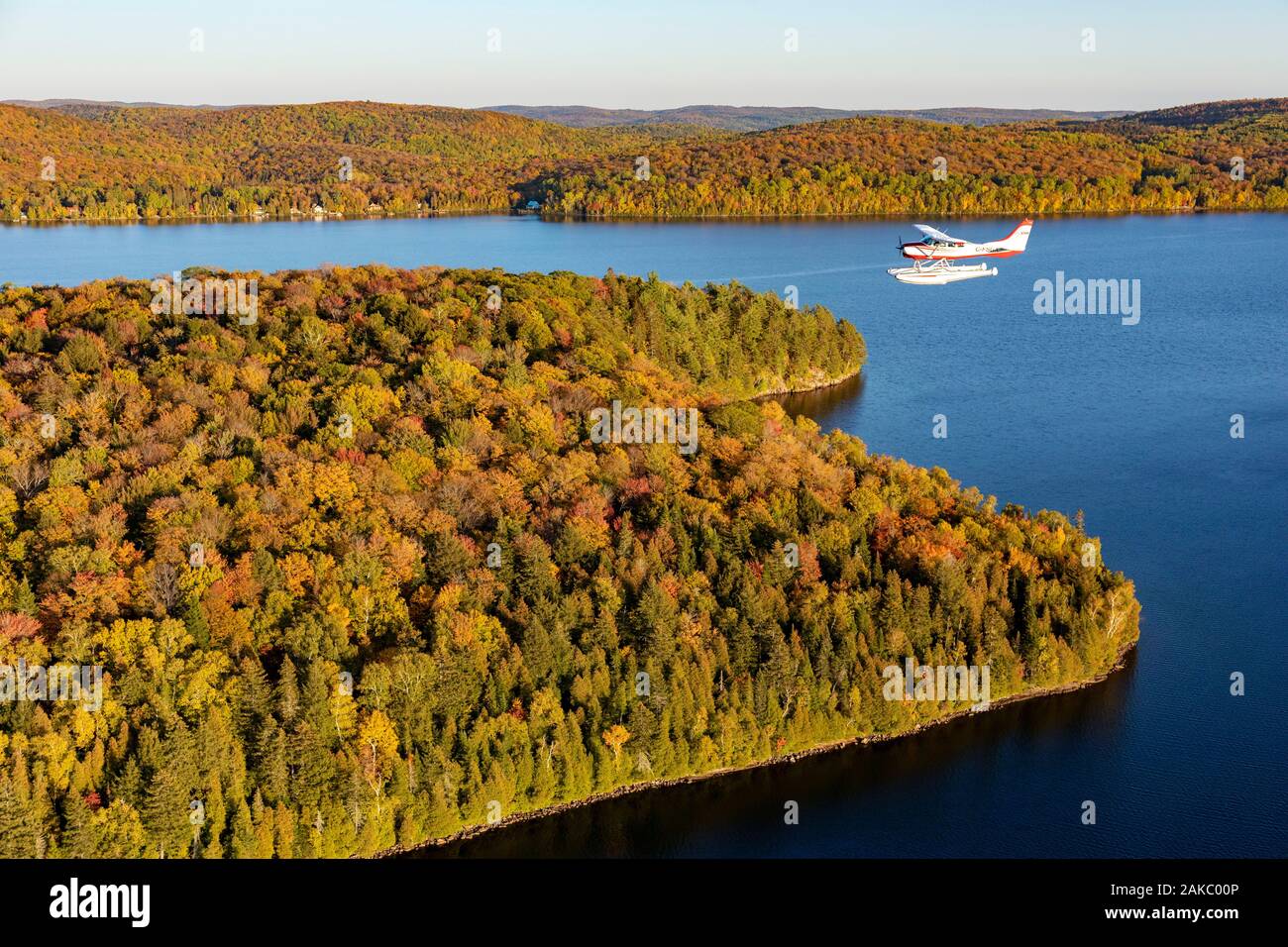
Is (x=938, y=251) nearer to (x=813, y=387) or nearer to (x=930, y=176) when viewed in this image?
(x=813, y=387)

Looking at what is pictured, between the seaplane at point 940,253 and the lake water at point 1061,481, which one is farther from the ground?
the seaplane at point 940,253

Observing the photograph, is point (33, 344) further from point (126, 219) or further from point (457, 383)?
point (126, 219)

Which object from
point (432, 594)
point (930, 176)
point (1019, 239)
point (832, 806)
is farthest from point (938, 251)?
point (930, 176)

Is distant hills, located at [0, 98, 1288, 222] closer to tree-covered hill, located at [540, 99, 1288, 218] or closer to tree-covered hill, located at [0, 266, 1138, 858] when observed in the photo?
tree-covered hill, located at [540, 99, 1288, 218]

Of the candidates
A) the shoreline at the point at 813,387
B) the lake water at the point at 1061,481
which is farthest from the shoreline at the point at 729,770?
the shoreline at the point at 813,387

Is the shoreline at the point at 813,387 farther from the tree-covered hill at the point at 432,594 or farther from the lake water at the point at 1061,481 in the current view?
the tree-covered hill at the point at 432,594
